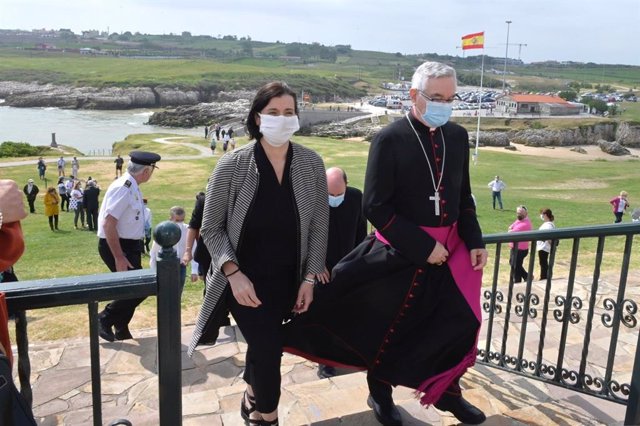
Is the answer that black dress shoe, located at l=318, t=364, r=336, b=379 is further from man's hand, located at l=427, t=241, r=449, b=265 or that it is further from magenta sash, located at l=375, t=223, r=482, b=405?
man's hand, located at l=427, t=241, r=449, b=265

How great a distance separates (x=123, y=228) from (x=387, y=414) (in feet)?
11.2

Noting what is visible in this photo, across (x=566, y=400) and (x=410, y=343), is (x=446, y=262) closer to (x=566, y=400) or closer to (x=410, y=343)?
(x=410, y=343)

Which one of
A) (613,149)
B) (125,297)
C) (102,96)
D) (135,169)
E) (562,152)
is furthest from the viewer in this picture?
(102,96)

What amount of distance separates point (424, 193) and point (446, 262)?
390 millimetres

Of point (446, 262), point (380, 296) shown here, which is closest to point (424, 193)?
point (446, 262)

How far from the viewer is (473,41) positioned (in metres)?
42.4

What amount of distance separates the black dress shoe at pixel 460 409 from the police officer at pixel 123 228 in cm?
319

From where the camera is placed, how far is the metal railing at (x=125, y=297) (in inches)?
71.8

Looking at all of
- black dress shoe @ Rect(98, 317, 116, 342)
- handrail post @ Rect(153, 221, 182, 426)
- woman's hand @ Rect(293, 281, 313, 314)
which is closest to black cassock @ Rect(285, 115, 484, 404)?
woman's hand @ Rect(293, 281, 313, 314)

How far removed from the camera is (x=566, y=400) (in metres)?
3.75

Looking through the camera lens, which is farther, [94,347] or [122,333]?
[122,333]

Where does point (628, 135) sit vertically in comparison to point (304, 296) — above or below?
below

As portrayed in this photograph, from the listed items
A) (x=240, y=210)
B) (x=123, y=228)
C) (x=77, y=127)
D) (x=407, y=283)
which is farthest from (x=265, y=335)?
(x=77, y=127)

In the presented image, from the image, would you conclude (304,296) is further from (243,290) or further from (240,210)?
(240,210)
